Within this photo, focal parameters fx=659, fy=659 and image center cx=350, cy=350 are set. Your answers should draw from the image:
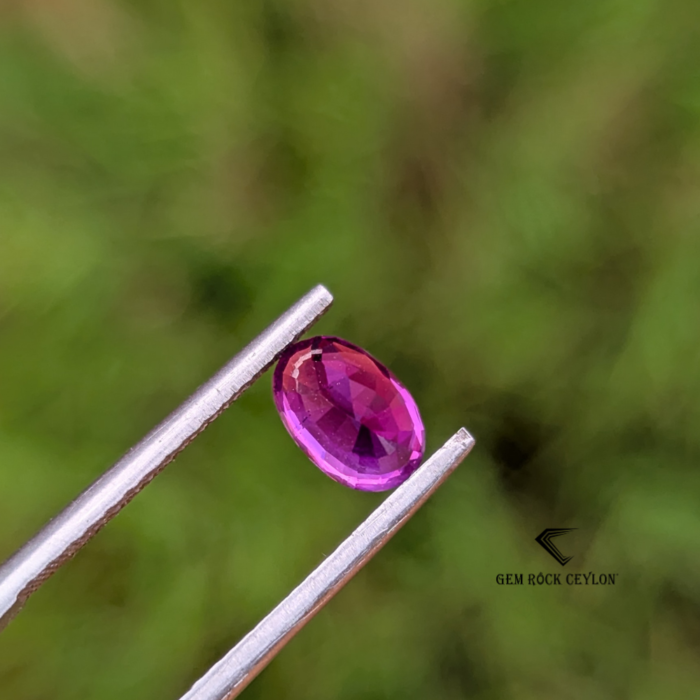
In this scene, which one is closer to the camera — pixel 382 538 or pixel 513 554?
pixel 382 538

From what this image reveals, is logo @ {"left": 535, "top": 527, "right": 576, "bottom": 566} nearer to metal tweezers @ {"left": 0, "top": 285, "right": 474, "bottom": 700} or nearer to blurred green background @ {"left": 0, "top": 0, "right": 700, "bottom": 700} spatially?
blurred green background @ {"left": 0, "top": 0, "right": 700, "bottom": 700}

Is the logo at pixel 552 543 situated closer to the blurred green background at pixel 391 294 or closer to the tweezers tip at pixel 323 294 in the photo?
the blurred green background at pixel 391 294

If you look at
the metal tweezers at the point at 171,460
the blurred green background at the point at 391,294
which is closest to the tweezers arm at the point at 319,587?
the metal tweezers at the point at 171,460

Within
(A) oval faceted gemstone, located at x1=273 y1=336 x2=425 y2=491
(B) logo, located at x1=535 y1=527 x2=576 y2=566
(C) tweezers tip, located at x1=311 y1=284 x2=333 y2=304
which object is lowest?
(B) logo, located at x1=535 y1=527 x2=576 y2=566

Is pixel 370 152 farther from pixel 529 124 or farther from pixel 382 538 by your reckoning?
pixel 382 538

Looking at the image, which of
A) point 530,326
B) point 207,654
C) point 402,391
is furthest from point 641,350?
point 207,654

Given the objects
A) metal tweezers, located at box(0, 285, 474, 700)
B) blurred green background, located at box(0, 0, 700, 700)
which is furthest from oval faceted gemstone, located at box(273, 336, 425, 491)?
blurred green background, located at box(0, 0, 700, 700)
